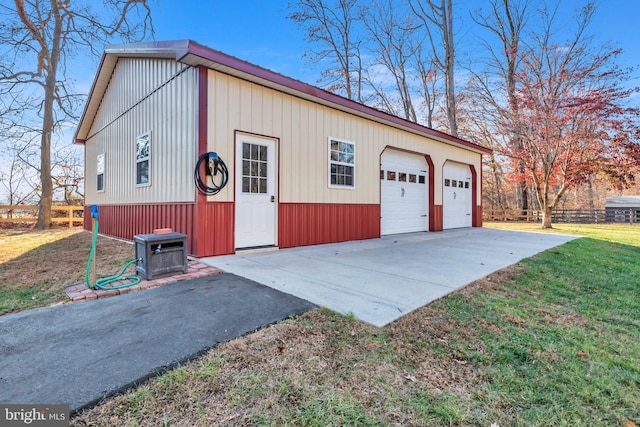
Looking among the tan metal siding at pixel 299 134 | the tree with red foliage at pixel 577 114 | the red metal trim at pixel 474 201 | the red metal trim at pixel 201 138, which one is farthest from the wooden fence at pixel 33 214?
the tree with red foliage at pixel 577 114

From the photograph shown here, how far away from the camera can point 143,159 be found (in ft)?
22.1

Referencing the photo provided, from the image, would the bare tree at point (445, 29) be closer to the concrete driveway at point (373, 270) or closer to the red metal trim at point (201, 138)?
the concrete driveway at point (373, 270)

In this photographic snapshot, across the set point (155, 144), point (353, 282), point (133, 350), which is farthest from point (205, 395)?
point (155, 144)

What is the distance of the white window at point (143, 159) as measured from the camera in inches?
258

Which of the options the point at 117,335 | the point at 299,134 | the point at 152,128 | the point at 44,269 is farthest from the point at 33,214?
the point at 117,335

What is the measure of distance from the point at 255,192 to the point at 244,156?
671 millimetres

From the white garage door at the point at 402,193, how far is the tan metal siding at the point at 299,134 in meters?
0.38

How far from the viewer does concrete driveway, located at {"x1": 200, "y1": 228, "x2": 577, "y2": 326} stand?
3016 millimetres

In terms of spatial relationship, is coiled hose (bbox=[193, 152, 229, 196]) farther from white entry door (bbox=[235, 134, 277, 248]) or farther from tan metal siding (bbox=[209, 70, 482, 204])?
white entry door (bbox=[235, 134, 277, 248])

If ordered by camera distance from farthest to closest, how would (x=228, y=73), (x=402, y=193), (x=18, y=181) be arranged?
(x=18, y=181)
(x=402, y=193)
(x=228, y=73)

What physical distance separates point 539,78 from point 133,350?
16.4m

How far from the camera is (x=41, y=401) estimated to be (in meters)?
1.57

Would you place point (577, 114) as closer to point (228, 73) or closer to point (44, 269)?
point (228, 73)

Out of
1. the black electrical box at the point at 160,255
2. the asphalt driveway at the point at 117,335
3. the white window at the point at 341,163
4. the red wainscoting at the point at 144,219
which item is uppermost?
the white window at the point at 341,163
